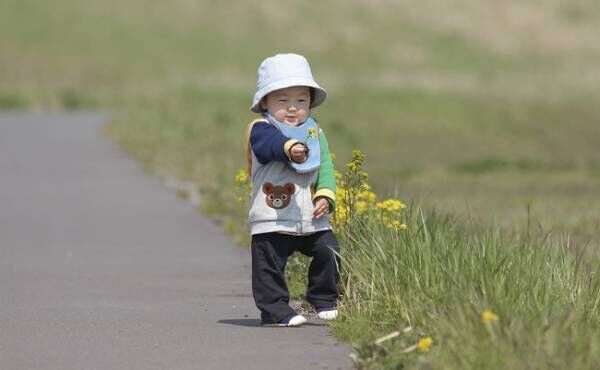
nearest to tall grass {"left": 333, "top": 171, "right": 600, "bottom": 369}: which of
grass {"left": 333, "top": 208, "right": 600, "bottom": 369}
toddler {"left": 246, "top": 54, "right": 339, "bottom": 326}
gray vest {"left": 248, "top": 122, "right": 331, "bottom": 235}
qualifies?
grass {"left": 333, "top": 208, "right": 600, "bottom": 369}

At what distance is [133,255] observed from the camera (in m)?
13.5

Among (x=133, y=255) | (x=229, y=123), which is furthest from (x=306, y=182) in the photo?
(x=229, y=123)

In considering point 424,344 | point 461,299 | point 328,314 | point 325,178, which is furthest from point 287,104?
point 424,344

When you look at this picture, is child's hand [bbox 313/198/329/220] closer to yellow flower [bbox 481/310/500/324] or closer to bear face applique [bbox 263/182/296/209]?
bear face applique [bbox 263/182/296/209]

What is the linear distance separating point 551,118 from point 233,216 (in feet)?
104

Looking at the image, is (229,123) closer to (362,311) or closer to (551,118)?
(551,118)

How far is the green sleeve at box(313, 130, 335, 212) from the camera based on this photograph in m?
9.27

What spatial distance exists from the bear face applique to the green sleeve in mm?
142

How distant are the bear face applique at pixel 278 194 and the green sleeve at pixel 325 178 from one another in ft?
0.46

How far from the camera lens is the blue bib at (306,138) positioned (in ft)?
30.3

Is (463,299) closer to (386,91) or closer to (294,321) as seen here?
(294,321)

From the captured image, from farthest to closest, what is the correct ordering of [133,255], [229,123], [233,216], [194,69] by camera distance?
[194,69] → [229,123] → [233,216] → [133,255]

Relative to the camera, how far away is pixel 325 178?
937 cm

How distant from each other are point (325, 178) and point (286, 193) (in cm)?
23
